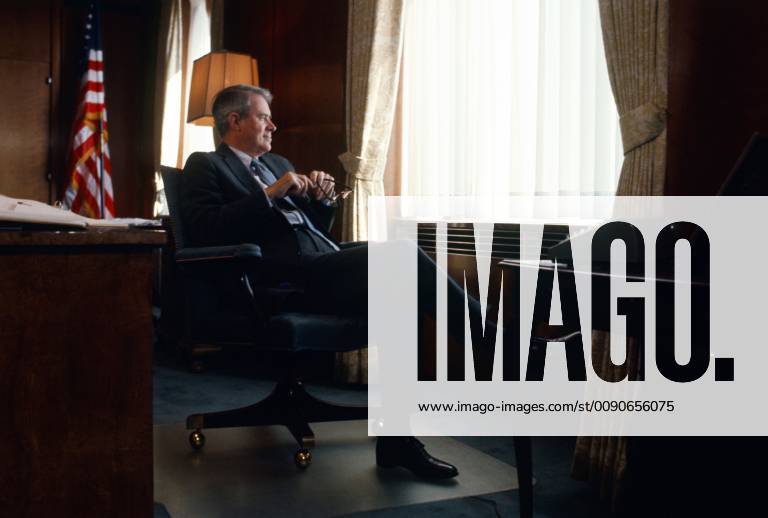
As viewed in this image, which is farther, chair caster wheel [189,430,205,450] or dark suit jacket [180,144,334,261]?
chair caster wheel [189,430,205,450]

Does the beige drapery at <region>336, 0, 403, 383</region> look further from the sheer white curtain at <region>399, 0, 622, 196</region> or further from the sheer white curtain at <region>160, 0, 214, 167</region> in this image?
the sheer white curtain at <region>160, 0, 214, 167</region>

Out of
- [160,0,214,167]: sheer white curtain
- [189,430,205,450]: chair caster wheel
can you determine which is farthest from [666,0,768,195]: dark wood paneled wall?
[160,0,214,167]: sheer white curtain

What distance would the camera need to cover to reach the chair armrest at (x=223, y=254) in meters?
2.33

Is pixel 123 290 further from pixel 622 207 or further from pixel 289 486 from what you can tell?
pixel 622 207

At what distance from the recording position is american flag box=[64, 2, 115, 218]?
599cm

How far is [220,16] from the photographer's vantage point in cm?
539

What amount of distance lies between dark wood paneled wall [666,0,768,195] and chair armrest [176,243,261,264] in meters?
1.27

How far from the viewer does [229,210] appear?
2561mm

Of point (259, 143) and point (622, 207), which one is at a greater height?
point (259, 143)

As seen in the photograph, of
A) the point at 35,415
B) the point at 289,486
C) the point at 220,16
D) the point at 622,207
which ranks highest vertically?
the point at 220,16

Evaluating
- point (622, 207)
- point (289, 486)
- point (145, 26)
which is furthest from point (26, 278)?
point (145, 26)

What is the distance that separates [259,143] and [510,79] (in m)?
1.05

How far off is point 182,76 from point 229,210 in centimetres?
395

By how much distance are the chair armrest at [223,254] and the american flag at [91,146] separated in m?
3.86
